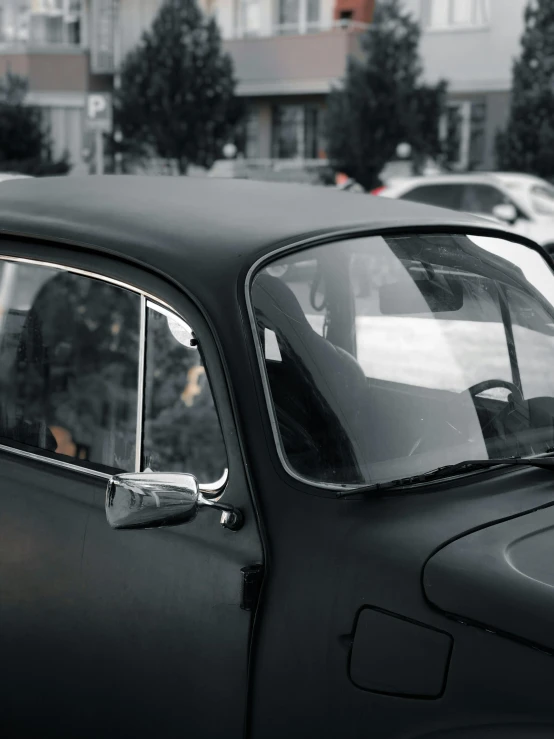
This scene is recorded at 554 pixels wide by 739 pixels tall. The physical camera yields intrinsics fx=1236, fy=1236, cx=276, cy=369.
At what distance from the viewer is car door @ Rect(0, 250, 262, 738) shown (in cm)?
217

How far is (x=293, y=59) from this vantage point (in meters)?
37.7

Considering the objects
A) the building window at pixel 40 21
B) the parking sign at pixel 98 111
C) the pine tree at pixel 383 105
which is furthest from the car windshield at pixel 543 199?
the building window at pixel 40 21

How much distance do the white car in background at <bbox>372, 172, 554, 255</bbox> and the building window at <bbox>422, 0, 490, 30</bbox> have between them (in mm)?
17458

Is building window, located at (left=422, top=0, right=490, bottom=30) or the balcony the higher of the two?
building window, located at (left=422, top=0, right=490, bottom=30)

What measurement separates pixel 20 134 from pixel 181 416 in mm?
31158

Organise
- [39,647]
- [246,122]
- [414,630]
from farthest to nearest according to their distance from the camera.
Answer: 1. [246,122]
2. [39,647]
3. [414,630]

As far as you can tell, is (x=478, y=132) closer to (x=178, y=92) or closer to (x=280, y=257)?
(x=178, y=92)

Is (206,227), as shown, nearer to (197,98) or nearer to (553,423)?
(553,423)

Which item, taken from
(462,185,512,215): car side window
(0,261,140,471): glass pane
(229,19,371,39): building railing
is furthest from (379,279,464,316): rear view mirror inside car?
(229,19,371,39): building railing

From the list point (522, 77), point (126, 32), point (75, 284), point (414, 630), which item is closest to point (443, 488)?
point (414, 630)

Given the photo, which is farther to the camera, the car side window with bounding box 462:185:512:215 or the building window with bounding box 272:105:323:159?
the building window with bounding box 272:105:323:159

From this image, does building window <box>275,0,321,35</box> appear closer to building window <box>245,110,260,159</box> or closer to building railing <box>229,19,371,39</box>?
building railing <box>229,19,371,39</box>

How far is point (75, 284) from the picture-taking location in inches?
153

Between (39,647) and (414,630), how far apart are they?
0.91 metres
